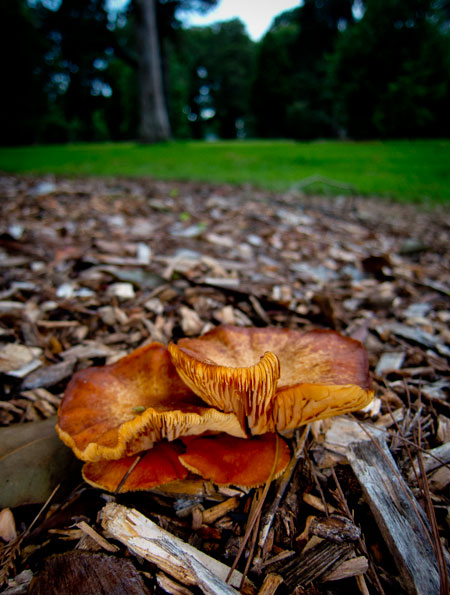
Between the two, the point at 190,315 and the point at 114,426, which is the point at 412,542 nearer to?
the point at 114,426

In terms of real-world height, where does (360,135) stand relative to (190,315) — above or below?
above

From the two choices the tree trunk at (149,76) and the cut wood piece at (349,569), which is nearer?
the cut wood piece at (349,569)

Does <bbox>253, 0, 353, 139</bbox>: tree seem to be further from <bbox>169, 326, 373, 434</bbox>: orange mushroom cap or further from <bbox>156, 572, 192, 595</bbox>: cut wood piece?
<bbox>156, 572, 192, 595</bbox>: cut wood piece

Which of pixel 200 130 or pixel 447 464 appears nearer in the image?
pixel 447 464

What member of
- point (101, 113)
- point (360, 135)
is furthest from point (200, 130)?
point (360, 135)

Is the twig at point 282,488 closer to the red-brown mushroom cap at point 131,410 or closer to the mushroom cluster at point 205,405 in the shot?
the mushroom cluster at point 205,405

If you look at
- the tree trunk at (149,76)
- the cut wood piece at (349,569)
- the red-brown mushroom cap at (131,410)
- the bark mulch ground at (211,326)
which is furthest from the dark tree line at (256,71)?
the cut wood piece at (349,569)
